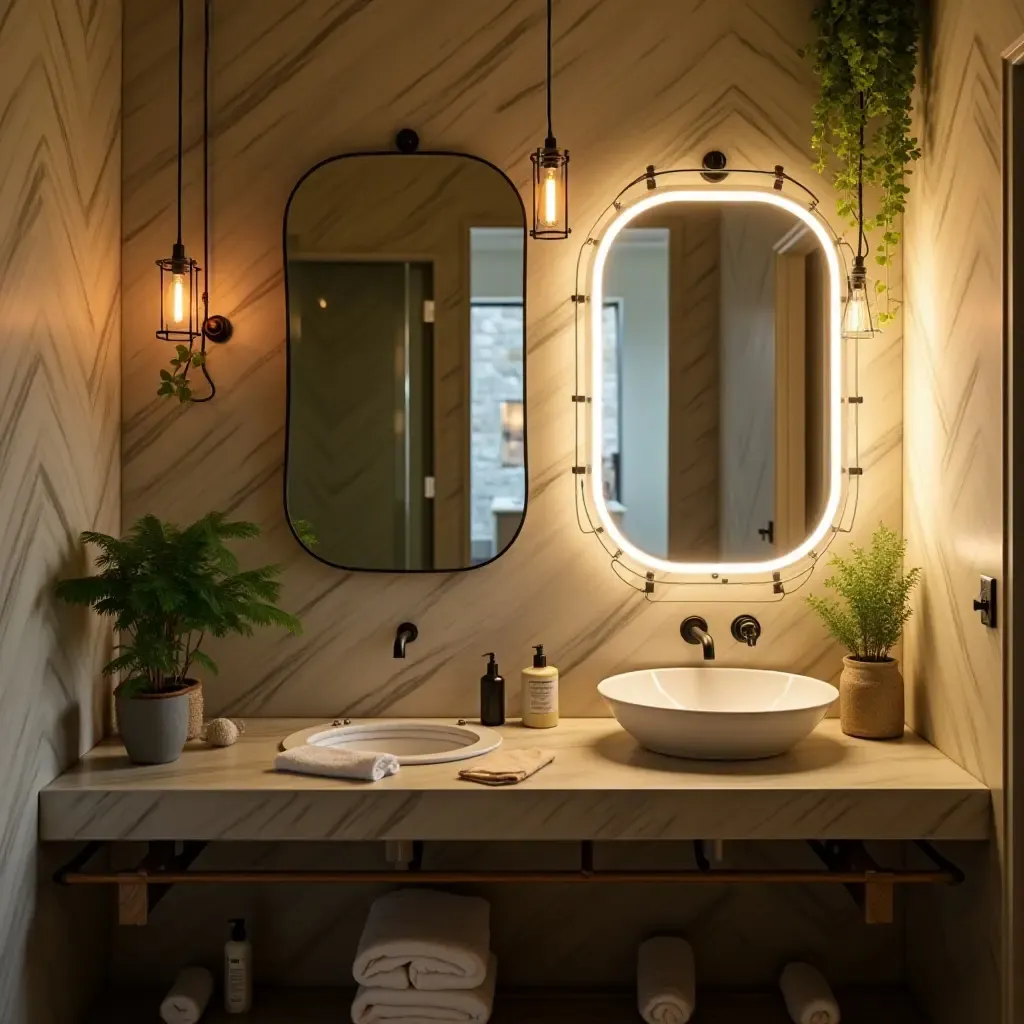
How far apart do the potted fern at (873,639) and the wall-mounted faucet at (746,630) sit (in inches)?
6.8

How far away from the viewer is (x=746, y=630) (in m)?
2.73

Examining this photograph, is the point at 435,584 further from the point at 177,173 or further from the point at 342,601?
the point at 177,173

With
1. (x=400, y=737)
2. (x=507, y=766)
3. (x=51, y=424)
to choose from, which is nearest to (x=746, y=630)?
(x=507, y=766)

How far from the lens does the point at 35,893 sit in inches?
89.5

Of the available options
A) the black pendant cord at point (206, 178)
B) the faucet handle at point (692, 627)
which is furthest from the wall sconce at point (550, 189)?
the faucet handle at point (692, 627)

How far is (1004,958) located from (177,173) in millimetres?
2309

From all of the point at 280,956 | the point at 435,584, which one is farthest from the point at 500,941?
the point at 435,584

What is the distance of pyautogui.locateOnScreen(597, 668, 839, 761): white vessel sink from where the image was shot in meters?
2.30

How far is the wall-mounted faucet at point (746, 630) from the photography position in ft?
8.94

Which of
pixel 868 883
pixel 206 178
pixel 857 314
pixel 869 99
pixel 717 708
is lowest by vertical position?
pixel 868 883

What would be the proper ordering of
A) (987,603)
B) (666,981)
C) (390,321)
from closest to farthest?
(987,603) → (666,981) → (390,321)

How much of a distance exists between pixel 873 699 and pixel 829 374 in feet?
2.38

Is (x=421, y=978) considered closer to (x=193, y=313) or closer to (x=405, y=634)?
(x=405, y=634)

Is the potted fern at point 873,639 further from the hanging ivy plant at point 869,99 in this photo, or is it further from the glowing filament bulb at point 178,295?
the glowing filament bulb at point 178,295
